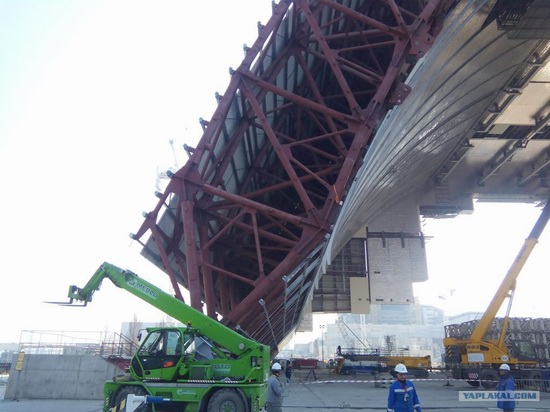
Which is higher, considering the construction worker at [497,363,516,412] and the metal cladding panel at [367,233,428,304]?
the metal cladding panel at [367,233,428,304]

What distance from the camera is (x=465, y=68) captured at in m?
19.6

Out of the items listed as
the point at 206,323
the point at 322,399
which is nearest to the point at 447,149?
the point at 322,399

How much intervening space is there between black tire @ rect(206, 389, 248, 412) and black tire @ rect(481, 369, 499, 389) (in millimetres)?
17308

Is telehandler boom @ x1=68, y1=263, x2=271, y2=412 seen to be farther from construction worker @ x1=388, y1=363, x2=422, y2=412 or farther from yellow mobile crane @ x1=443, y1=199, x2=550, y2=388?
yellow mobile crane @ x1=443, y1=199, x2=550, y2=388

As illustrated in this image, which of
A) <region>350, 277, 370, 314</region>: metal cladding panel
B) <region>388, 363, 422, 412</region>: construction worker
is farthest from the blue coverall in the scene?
<region>350, 277, 370, 314</region>: metal cladding panel

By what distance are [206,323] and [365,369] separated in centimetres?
2721

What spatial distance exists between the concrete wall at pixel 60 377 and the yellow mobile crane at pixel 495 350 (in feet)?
55.3

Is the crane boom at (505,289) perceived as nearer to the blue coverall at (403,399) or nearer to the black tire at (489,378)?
the black tire at (489,378)

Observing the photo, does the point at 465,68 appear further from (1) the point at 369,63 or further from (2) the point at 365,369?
(2) the point at 365,369

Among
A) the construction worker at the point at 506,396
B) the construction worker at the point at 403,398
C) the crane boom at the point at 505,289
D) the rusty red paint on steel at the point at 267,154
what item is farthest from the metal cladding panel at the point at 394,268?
the construction worker at the point at 403,398

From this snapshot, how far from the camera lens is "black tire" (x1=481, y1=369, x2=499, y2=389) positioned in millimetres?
21125

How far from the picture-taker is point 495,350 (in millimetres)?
22891

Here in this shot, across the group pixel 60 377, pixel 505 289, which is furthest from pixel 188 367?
pixel 505 289

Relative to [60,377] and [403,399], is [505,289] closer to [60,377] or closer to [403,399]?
[403,399]
